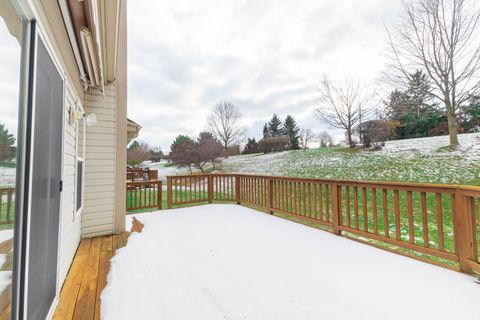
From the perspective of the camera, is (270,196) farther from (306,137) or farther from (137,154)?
(306,137)

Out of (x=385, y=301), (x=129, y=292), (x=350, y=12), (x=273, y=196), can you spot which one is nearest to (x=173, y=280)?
(x=129, y=292)

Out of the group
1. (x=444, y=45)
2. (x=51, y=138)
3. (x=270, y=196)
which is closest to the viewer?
(x=51, y=138)

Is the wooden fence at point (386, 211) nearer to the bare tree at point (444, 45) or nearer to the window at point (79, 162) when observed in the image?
the window at point (79, 162)

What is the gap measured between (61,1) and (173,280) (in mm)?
2502

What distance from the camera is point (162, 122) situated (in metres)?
24.1

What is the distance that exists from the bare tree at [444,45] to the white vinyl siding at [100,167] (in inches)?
440

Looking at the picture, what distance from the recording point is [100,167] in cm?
357

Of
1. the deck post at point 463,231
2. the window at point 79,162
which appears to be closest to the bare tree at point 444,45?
the deck post at point 463,231

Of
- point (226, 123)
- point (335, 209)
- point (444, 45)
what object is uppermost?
point (226, 123)

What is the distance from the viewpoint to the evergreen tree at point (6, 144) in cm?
89

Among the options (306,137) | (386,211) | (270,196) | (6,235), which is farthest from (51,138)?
(306,137)

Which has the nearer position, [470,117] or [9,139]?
[9,139]

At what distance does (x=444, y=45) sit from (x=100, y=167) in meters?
12.1

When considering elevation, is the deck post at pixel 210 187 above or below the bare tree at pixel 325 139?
below
